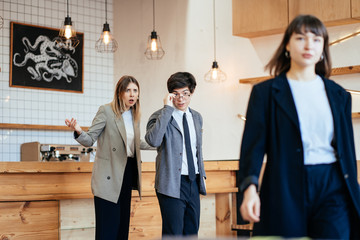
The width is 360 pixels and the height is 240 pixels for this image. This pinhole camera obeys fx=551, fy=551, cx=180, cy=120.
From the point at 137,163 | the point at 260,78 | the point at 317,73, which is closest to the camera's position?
the point at 317,73

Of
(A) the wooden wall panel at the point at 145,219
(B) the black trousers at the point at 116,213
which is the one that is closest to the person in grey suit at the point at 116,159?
(B) the black trousers at the point at 116,213

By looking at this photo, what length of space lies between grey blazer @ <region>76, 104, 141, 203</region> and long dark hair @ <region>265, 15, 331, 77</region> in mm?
1818

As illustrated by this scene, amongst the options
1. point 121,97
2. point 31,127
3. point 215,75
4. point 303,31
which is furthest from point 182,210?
point 31,127

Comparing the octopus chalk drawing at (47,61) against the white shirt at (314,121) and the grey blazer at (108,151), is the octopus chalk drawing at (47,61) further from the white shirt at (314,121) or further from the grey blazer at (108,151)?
the white shirt at (314,121)

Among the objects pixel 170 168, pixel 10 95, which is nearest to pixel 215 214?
pixel 170 168

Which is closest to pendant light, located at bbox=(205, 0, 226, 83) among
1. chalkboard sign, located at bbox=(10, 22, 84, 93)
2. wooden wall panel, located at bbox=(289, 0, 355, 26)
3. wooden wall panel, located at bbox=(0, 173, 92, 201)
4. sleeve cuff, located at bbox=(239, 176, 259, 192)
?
wooden wall panel, located at bbox=(289, 0, 355, 26)

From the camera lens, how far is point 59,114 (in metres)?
6.41

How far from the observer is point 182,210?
3221mm

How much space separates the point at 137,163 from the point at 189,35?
2805 millimetres

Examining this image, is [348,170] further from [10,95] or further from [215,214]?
[10,95]

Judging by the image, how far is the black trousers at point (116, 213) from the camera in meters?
3.57

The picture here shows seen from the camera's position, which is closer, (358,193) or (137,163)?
(358,193)

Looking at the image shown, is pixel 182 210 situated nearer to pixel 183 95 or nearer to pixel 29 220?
pixel 183 95

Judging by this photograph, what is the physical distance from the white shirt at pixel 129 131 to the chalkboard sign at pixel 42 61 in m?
2.61
